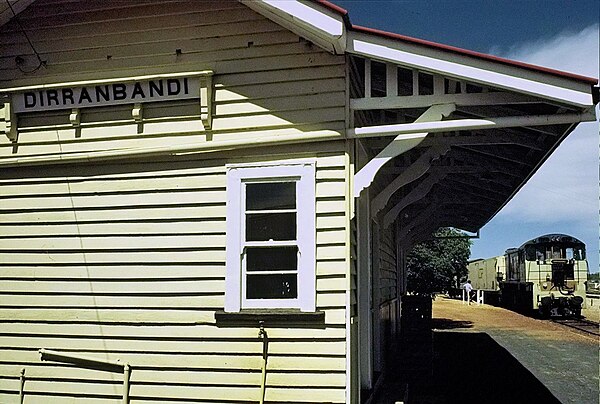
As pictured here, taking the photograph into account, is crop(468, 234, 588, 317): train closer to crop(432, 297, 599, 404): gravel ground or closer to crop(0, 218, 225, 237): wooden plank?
crop(432, 297, 599, 404): gravel ground

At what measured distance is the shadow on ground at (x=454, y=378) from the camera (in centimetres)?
918

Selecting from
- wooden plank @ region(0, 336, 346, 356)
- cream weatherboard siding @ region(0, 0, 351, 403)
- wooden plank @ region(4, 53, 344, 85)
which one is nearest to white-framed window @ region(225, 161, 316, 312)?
cream weatherboard siding @ region(0, 0, 351, 403)

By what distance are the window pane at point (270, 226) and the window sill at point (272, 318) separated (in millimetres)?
697

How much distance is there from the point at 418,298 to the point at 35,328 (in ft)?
33.2

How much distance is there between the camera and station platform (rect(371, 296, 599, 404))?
9.69 m

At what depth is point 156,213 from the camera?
6.71 metres

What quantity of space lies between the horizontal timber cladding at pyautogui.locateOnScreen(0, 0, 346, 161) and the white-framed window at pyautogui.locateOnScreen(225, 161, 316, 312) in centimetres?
40

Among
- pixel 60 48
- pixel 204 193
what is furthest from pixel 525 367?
pixel 60 48

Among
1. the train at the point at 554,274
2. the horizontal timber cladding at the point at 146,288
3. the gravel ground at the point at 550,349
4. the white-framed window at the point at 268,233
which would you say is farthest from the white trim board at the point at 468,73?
the train at the point at 554,274

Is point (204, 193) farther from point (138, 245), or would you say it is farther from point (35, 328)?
point (35, 328)

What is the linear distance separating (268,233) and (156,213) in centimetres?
120

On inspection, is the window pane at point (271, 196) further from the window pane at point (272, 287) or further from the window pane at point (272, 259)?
the window pane at point (272, 287)

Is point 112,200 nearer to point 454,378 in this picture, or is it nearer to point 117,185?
point 117,185

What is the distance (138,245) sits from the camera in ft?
22.1
